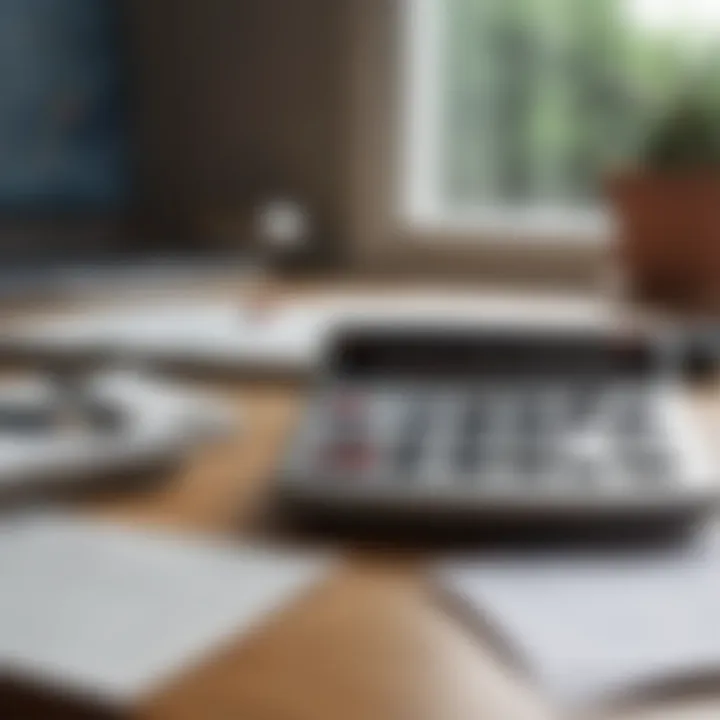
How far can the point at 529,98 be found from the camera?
156cm

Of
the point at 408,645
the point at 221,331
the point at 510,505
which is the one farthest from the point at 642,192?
the point at 408,645

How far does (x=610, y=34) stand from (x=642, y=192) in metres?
0.46

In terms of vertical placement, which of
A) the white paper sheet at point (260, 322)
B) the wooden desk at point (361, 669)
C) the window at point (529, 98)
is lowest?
the wooden desk at point (361, 669)

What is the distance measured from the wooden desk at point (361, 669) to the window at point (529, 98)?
1.04 metres

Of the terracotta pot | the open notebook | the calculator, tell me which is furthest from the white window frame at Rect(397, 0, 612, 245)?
the open notebook

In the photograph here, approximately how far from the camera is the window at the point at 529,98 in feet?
4.78

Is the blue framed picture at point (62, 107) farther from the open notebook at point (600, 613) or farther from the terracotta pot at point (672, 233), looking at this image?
the open notebook at point (600, 613)

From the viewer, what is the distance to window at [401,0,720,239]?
4.78 ft

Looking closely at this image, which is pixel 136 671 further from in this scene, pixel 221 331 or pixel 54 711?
pixel 221 331

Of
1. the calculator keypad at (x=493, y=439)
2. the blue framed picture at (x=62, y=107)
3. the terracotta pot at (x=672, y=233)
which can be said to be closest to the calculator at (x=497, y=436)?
the calculator keypad at (x=493, y=439)

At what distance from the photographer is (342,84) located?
1467mm

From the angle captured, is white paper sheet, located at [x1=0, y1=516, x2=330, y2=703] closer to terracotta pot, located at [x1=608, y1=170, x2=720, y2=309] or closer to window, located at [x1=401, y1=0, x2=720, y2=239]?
terracotta pot, located at [x1=608, y1=170, x2=720, y2=309]

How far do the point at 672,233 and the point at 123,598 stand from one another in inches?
30.4

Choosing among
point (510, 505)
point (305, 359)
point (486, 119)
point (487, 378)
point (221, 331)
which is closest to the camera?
point (510, 505)
